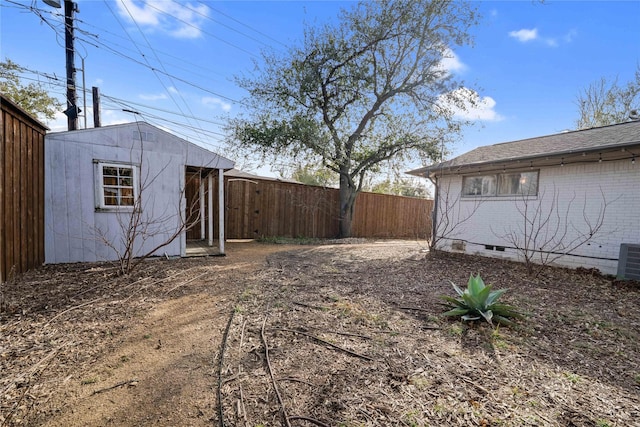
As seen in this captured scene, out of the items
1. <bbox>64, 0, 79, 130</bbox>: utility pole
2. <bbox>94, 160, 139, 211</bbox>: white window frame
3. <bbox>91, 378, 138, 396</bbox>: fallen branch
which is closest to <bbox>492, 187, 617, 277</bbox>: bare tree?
<bbox>91, 378, 138, 396</bbox>: fallen branch

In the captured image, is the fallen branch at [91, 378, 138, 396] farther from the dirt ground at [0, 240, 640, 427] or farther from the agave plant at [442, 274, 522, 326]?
the agave plant at [442, 274, 522, 326]

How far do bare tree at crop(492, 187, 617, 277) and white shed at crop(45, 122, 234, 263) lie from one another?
7.08 meters

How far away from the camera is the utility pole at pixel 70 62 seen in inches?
310

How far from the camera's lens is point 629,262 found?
493 cm

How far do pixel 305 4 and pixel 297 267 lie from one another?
940cm

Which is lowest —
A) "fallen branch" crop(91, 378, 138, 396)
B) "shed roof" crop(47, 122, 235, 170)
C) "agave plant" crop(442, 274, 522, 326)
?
"fallen branch" crop(91, 378, 138, 396)

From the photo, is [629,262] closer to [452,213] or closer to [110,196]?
[452,213]

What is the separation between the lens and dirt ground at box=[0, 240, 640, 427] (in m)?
1.75

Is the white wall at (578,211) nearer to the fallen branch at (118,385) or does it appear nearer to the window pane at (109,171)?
the fallen branch at (118,385)

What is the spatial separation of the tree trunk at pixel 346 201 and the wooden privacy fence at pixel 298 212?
51cm

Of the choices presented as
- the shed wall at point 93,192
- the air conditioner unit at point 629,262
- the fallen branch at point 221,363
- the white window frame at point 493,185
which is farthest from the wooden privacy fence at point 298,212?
the fallen branch at point 221,363

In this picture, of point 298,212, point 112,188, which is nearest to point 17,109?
point 112,188

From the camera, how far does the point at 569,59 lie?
8.38 metres

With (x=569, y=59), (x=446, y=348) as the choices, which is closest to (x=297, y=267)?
(x=446, y=348)
